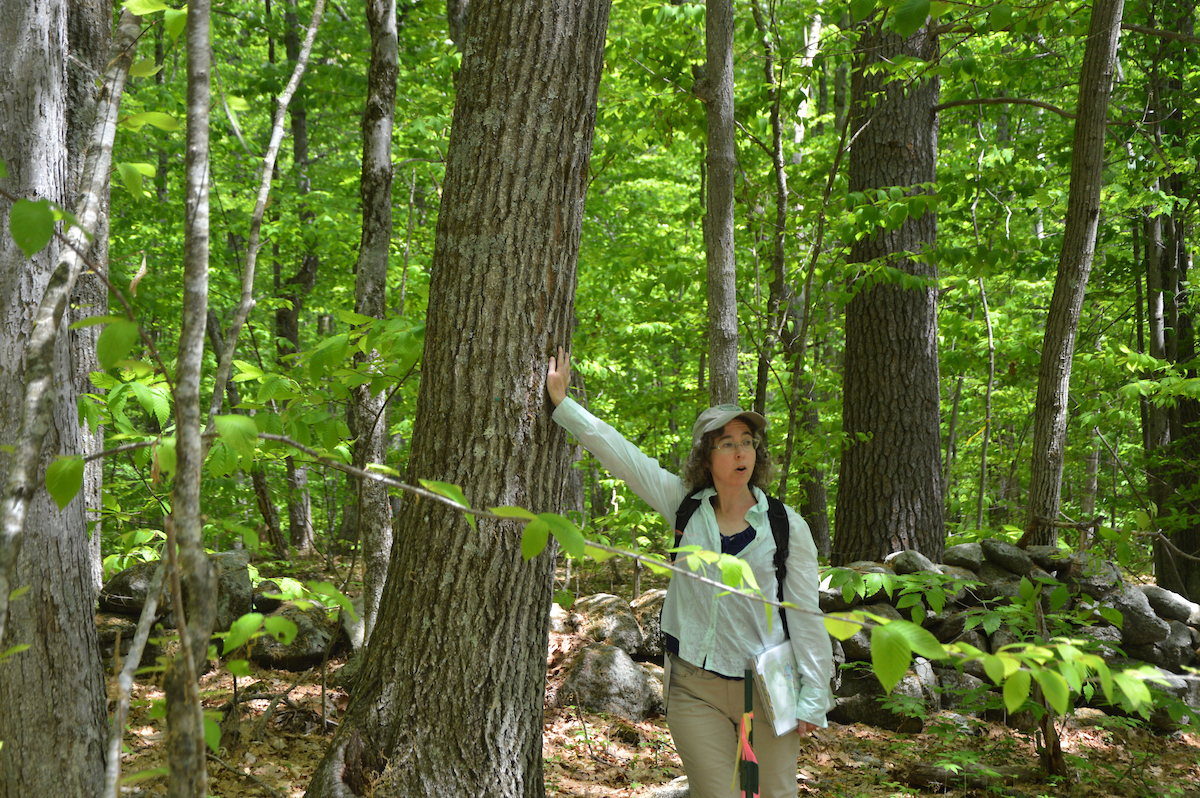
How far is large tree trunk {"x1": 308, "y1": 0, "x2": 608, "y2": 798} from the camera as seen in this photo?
2.42 meters

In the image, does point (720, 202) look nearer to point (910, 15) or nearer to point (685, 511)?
point (910, 15)

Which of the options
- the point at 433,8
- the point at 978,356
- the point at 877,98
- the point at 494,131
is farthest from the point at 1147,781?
the point at 433,8

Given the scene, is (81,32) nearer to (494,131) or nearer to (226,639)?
(494,131)

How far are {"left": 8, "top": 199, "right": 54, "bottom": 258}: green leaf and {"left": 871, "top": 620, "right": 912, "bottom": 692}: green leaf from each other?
1.55m

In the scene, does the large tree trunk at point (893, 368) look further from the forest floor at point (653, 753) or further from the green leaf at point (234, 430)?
the green leaf at point (234, 430)

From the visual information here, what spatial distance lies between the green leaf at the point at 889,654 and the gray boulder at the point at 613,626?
4.37m

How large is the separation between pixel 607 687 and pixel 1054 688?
3895mm

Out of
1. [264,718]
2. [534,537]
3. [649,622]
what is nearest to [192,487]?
[534,537]

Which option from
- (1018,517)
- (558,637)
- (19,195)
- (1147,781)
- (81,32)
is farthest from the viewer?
(1018,517)

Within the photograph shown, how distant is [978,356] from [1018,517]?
18.4 feet

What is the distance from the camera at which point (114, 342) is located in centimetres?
132

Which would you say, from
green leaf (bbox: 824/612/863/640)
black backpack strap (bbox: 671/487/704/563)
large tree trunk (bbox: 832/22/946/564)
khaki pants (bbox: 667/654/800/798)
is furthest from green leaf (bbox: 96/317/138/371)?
large tree trunk (bbox: 832/22/946/564)

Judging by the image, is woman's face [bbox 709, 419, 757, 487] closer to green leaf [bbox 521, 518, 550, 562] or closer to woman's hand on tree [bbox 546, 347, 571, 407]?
woman's hand on tree [bbox 546, 347, 571, 407]

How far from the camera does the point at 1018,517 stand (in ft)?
43.7
